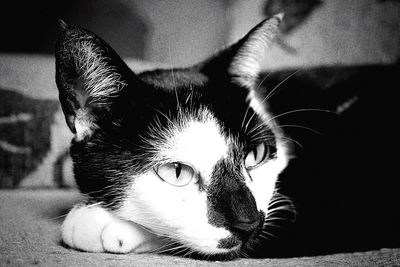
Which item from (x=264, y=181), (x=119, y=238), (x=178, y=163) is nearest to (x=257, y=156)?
(x=264, y=181)

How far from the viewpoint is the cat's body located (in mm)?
749

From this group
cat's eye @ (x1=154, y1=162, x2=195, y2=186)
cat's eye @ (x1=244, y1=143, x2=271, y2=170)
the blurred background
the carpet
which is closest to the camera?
the carpet

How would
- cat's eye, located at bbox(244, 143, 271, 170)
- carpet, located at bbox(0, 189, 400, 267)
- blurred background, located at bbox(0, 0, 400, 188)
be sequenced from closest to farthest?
carpet, located at bbox(0, 189, 400, 267), cat's eye, located at bbox(244, 143, 271, 170), blurred background, located at bbox(0, 0, 400, 188)

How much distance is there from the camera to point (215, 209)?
0.72 metres

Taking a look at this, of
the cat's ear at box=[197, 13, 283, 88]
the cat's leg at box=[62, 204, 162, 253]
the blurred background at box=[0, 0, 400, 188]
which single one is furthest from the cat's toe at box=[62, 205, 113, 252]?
the blurred background at box=[0, 0, 400, 188]

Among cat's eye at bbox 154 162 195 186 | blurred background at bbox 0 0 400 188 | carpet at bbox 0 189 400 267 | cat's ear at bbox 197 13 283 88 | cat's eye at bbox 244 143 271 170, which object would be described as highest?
blurred background at bbox 0 0 400 188

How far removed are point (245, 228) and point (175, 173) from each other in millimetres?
184

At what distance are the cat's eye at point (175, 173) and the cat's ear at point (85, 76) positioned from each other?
0.19 metres

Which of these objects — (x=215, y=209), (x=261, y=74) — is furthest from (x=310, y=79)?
(x=215, y=209)

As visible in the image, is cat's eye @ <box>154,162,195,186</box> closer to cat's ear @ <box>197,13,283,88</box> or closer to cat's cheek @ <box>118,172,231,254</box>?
cat's cheek @ <box>118,172,231,254</box>

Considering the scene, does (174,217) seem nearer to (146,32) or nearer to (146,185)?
(146,185)

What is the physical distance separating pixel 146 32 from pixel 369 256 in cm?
83

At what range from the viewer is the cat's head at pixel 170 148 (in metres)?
0.74

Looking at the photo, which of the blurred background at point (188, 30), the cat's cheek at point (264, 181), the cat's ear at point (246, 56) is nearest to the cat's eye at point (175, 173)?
the cat's cheek at point (264, 181)
